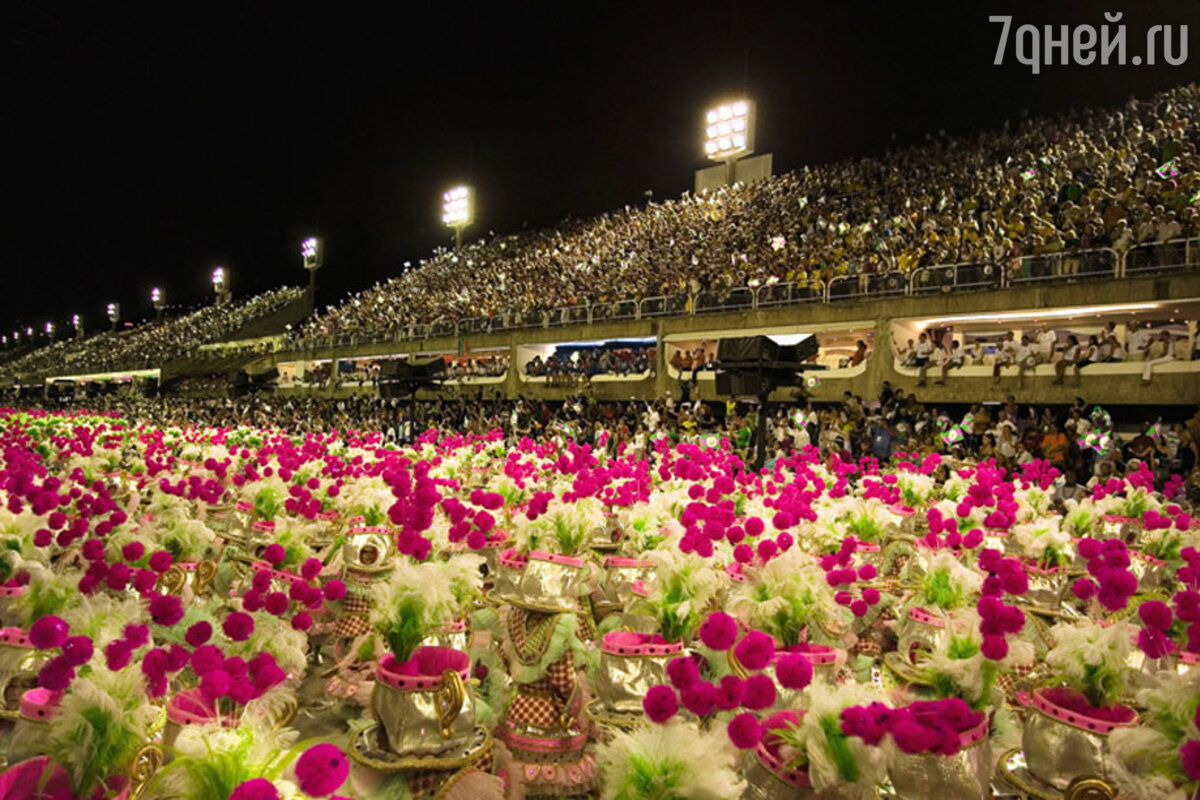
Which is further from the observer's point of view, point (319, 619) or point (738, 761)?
point (319, 619)

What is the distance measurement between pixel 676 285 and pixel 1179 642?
75.0 ft

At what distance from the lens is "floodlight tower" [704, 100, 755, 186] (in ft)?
135

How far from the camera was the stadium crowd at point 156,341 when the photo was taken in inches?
2453

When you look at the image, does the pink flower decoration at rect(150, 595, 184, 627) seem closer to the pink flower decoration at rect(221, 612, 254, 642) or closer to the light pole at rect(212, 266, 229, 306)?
the pink flower decoration at rect(221, 612, 254, 642)

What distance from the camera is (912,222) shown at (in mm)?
21406

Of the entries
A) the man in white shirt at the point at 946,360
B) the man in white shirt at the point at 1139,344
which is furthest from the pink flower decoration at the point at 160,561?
the man in white shirt at the point at 946,360

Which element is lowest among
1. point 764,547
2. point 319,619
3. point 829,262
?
point 319,619

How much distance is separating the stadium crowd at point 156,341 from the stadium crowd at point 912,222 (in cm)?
3059

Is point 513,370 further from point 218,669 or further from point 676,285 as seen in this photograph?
point 218,669

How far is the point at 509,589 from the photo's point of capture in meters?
4.51

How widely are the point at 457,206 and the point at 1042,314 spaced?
164 ft

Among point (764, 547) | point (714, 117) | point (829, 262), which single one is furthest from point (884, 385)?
point (714, 117)

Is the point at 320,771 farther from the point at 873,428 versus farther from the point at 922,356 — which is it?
the point at 922,356

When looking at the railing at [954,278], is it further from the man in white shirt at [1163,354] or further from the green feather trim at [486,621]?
the green feather trim at [486,621]
